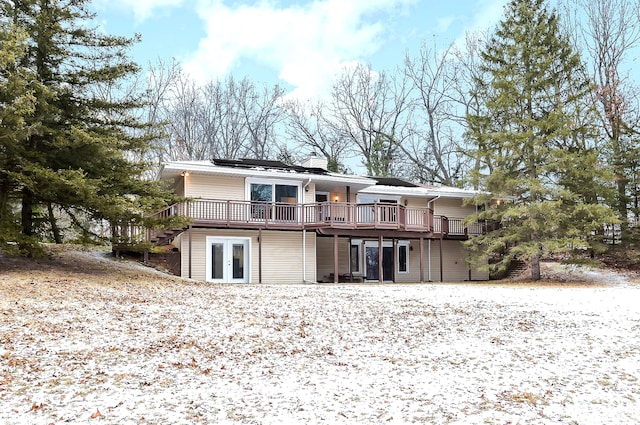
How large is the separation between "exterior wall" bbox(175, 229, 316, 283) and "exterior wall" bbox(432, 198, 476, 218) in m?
7.78

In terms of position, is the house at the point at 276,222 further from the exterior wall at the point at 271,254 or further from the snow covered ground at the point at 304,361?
the snow covered ground at the point at 304,361

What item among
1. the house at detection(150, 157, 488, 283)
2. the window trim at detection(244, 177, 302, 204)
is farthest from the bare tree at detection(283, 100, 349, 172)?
the window trim at detection(244, 177, 302, 204)

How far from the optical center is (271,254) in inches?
858

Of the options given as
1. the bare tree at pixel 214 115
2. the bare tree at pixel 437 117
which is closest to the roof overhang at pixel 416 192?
the bare tree at pixel 437 117

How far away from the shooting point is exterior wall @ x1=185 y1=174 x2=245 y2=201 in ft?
68.5

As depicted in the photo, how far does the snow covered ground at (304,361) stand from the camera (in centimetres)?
526

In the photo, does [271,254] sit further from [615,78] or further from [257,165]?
[615,78]

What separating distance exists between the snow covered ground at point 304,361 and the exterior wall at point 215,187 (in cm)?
901

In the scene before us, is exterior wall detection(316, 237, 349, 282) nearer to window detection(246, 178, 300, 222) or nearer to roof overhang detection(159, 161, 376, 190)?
roof overhang detection(159, 161, 376, 190)

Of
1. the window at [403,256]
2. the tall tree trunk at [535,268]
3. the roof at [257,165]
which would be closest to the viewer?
the roof at [257,165]

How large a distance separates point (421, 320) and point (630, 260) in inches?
766

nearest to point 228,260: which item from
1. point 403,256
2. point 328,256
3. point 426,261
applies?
point 328,256

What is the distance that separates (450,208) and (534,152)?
618 centimetres

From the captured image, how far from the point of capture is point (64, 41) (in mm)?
15117
